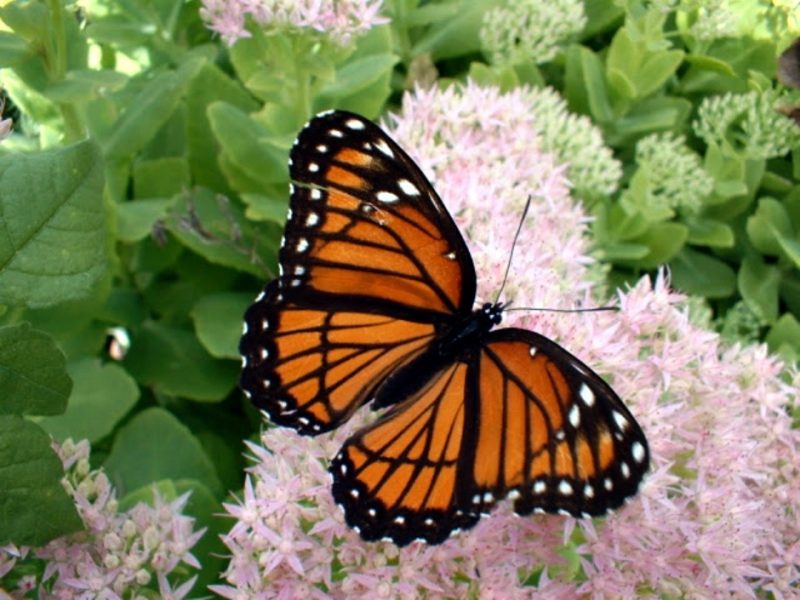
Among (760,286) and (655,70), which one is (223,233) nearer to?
(655,70)

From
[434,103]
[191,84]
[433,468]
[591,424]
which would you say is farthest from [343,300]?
[191,84]

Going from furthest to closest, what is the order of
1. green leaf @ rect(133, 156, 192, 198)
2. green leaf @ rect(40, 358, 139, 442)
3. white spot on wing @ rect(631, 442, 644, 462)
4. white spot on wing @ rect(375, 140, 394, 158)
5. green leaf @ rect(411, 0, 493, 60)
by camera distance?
1. green leaf @ rect(411, 0, 493, 60)
2. green leaf @ rect(133, 156, 192, 198)
3. green leaf @ rect(40, 358, 139, 442)
4. white spot on wing @ rect(375, 140, 394, 158)
5. white spot on wing @ rect(631, 442, 644, 462)

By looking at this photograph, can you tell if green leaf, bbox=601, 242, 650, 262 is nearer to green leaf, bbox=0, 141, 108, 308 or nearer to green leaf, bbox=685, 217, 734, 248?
green leaf, bbox=685, 217, 734, 248

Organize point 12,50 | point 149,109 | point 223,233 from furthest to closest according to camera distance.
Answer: point 223,233 < point 149,109 < point 12,50

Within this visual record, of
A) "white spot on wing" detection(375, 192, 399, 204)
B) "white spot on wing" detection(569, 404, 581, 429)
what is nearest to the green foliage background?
"white spot on wing" detection(375, 192, 399, 204)

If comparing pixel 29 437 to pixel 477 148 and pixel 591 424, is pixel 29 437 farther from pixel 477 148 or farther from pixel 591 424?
pixel 477 148

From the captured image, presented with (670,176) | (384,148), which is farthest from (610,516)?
(670,176)
